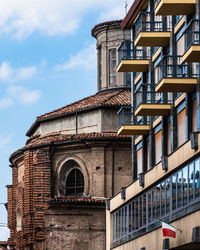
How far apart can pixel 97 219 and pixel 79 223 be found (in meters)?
1.24

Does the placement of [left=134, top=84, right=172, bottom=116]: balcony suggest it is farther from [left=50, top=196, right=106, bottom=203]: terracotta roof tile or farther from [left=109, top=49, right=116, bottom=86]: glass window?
[left=109, top=49, right=116, bottom=86]: glass window

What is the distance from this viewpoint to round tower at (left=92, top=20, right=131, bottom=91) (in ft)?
223

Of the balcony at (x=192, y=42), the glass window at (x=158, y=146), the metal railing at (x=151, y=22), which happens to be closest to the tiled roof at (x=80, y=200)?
the metal railing at (x=151, y=22)

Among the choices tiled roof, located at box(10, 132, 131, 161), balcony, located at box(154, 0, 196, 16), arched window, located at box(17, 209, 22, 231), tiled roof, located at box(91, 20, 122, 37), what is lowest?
arched window, located at box(17, 209, 22, 231)

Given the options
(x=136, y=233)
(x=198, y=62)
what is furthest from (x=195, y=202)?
(x=136, y=233)

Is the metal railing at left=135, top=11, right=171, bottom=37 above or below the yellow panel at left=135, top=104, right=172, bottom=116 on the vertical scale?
above

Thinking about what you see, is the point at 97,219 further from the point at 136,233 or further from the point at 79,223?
the point at 136,233

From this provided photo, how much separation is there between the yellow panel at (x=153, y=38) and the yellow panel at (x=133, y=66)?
9.02 ft

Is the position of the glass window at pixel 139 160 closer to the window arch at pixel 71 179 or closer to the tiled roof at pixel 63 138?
the tiled roof at pixel 63 138

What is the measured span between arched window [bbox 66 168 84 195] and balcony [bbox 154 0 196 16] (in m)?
27.3

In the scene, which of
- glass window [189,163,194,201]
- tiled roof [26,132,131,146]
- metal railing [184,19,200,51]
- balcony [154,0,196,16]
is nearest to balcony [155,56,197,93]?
metal railing [184,19,200,51]

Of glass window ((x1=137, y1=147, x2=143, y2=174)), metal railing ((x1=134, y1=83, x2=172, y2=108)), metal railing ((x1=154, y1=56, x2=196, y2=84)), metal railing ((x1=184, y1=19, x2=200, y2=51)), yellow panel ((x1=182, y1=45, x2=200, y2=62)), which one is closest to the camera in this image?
yellow panel ((x1=182, y1=45, x2=200, y2=62))

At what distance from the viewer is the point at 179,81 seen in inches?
1442

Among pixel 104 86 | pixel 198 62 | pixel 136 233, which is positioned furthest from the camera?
pixel 104 86
